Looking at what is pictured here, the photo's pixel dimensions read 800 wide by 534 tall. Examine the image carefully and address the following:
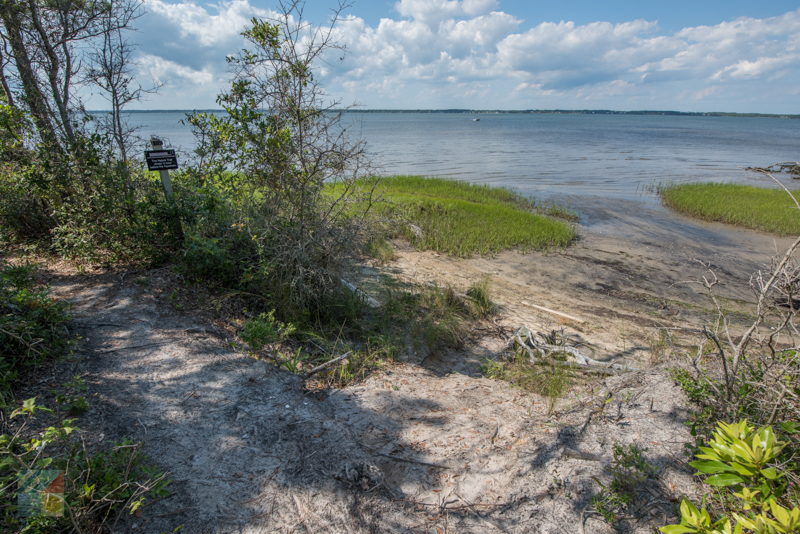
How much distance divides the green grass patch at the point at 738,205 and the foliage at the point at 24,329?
62.5 feet

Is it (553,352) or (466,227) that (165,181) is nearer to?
(553,352)

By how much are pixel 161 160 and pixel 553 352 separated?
6.11 metres

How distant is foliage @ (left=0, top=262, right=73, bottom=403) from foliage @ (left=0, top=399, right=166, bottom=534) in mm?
807

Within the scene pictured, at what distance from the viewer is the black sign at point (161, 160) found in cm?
573

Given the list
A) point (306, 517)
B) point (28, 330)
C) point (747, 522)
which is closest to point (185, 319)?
point (28, 330)

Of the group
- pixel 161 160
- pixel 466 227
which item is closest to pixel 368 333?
pixel 161 160

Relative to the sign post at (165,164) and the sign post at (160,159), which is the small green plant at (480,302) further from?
the sign post at (160,159)

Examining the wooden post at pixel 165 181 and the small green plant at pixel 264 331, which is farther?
the wooden post at pixel 165 181

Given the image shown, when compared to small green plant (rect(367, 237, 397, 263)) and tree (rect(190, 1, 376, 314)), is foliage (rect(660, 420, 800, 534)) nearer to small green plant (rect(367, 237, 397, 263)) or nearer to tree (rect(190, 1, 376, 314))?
tree (rect(190, 1, 376, 314))

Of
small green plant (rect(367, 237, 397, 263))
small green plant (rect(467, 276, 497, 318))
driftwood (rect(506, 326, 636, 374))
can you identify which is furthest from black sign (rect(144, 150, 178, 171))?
driftwood (rect(506, 326, 636, 374))

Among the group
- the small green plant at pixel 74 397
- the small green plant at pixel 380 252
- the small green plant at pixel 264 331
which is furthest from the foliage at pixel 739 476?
the small green plant at pixel 380 252

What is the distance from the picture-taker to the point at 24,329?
3660 mm

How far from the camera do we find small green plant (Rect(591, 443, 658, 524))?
9.00 ft

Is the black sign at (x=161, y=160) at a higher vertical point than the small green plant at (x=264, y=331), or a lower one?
higher
